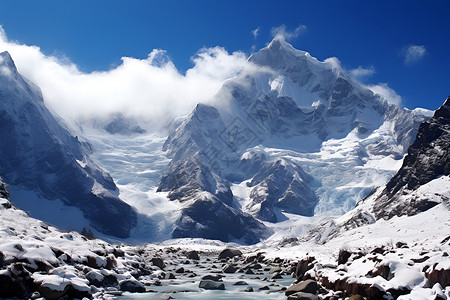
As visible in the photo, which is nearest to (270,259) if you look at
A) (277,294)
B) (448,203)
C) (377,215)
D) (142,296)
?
(277,294)

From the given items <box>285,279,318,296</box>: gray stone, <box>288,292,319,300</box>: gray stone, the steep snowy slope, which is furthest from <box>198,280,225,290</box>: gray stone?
the steep snowy slope

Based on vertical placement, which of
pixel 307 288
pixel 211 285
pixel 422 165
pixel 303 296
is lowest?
pixel 303 296

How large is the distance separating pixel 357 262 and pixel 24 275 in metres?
25.1

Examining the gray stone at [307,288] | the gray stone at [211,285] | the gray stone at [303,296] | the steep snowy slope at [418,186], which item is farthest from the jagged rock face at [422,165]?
the gray stone at [303,296]

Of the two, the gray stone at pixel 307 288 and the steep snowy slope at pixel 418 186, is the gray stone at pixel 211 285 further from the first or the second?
the steep snowy slope at pixel 418 186

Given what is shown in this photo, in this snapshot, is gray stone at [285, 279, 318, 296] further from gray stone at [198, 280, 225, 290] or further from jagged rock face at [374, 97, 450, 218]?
jagged rock face at [374, 97, 450, 218]

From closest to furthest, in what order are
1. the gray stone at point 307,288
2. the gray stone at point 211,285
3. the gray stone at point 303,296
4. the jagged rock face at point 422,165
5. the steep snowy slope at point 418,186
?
the gray stone at point 303,296 → the gray stone at point 307,288 → the gray stone at point 211,285 → the steep snowy slope at point 418,186 → the jagged rock face at point 422,165

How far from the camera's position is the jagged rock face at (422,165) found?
431ft

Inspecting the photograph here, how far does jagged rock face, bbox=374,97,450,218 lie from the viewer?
5167 inches

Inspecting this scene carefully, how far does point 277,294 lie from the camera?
114 ft

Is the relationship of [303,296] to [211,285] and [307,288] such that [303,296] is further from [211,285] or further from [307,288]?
[211,285]

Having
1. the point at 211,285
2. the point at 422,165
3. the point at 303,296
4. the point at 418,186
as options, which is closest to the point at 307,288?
the point at 303,296

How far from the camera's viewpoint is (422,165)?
14062cm

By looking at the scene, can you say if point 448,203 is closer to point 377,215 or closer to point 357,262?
point 377,215
